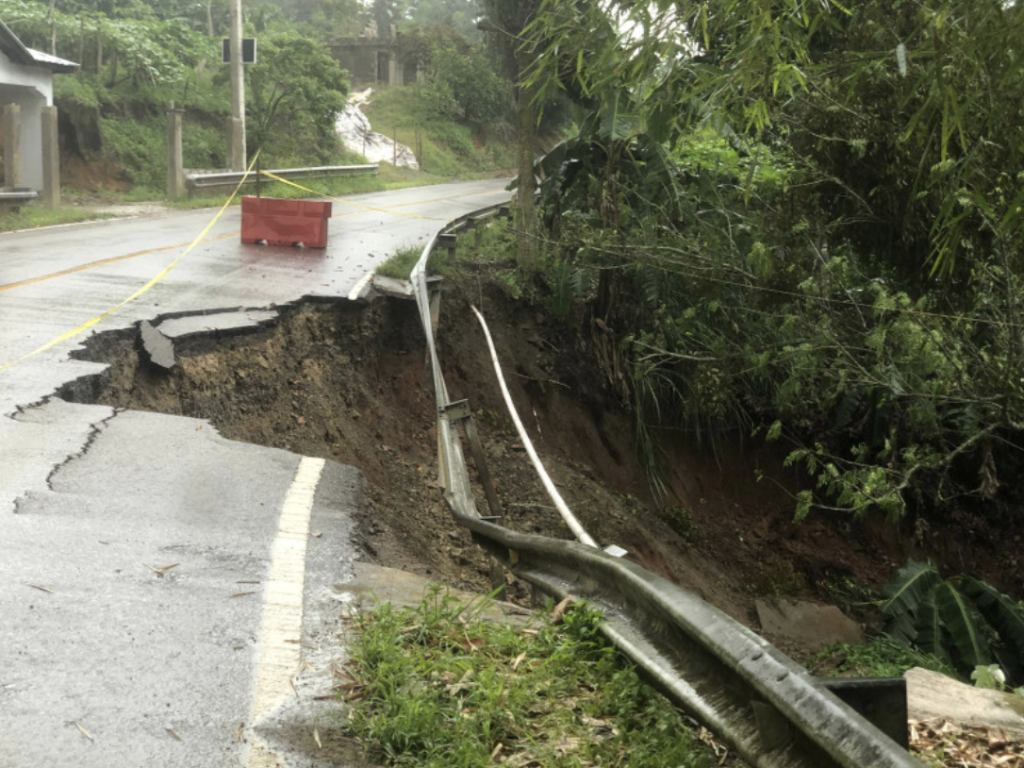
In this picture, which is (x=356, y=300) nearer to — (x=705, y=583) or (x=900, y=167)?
(x=705, y=583)

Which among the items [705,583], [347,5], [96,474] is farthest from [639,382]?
[347,5]

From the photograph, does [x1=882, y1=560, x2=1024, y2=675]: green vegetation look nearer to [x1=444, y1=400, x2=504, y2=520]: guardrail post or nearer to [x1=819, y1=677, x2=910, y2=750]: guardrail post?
[x1=444, y1=400, x2=504, y2=520]: guardrail post

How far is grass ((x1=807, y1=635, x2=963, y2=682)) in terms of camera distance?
8.34 m

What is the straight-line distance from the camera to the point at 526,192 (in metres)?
16.3

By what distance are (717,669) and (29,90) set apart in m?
29.4

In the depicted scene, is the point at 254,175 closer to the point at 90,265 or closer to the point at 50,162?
the point at 50,162

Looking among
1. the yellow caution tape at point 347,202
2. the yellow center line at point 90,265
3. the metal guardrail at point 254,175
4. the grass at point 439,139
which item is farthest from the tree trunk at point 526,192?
the grass at point 439,139

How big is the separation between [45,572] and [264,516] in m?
1.34

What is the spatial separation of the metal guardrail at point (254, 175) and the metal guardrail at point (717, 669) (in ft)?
85.2

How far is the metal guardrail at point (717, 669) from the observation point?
275 centimetres

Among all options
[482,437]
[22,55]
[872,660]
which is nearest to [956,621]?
[872,660]

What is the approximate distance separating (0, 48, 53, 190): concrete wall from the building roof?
0.21m

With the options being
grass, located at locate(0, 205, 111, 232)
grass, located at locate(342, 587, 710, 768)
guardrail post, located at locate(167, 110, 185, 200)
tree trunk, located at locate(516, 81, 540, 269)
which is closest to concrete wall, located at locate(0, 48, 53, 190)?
guardrail post, located at locate(167, 110, 185, 200)

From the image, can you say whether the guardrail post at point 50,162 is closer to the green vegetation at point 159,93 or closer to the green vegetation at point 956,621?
the green vegetation at point 159,93
